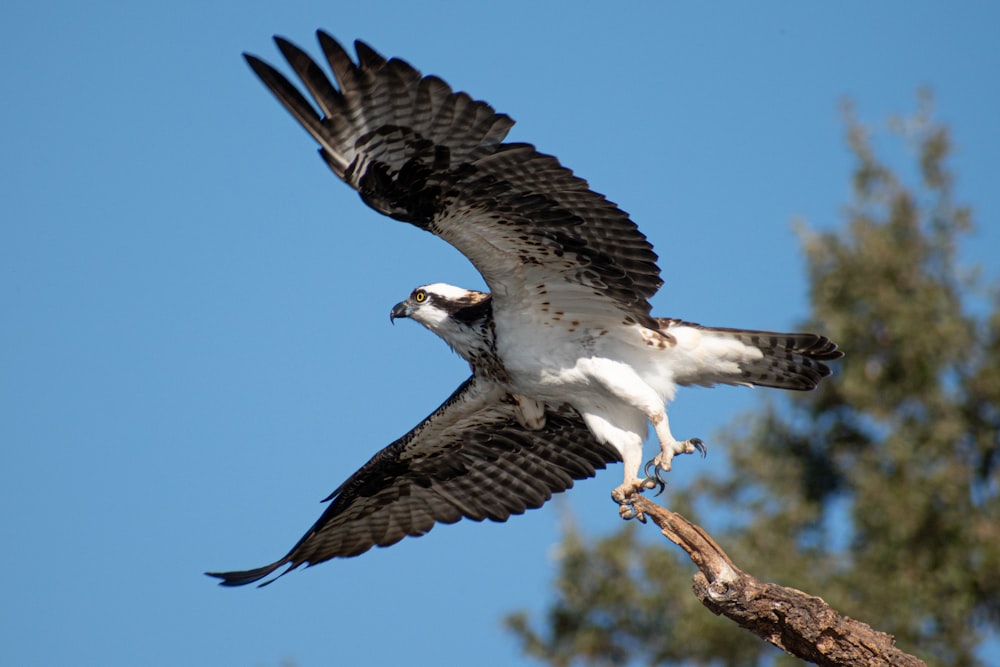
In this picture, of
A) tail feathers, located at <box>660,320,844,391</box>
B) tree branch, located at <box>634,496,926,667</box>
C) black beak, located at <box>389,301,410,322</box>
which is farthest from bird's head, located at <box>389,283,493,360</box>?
tree branch, located at <box>634,496,926,667</box>

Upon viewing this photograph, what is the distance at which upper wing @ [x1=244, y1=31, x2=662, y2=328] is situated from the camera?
258 inches

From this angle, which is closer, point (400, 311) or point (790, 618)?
point (790, 618)

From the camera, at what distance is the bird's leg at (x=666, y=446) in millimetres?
7203

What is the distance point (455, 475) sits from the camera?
29.5 ft

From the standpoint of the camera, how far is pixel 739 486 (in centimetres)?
1609

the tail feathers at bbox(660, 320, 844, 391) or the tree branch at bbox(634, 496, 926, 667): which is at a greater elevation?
the tail feathers at bbox(660, 320, 844, 391)

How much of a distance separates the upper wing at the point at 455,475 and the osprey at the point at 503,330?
0.04ft

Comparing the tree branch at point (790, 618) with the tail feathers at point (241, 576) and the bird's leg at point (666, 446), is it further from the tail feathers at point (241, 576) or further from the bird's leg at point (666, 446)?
the tail feathers at point (241, 576)

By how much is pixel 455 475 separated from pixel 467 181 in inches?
114

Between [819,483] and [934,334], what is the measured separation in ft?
8.36

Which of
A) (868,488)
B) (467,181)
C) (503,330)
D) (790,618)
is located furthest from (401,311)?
(868,488)

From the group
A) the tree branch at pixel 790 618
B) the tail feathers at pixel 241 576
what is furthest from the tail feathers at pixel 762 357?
the tail feathers at pixel 241 576

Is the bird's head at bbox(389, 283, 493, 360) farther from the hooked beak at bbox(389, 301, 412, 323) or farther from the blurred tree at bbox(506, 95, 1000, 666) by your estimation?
the blurred tree at bbox(506, 95, 1000, 666)

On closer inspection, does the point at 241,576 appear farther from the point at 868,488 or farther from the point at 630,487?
the point at 868,488
